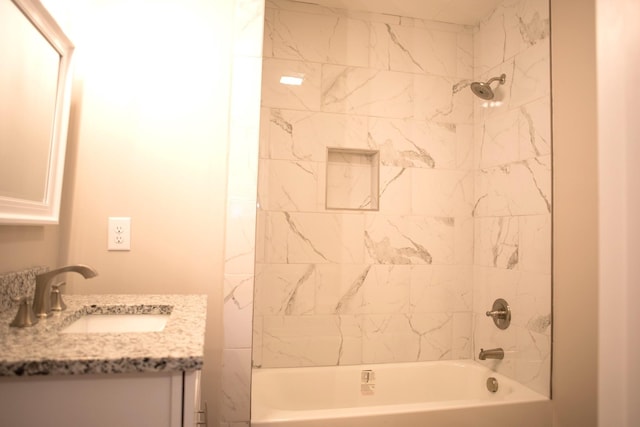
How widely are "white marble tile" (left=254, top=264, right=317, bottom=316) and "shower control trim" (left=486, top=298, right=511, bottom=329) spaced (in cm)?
104

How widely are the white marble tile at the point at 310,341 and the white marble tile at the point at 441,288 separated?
1.46ft

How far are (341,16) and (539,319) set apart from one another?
6.69 feet

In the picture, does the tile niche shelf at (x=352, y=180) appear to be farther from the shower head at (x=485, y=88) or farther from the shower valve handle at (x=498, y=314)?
the shower valve handle at (x=498, y=314)

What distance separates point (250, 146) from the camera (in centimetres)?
140

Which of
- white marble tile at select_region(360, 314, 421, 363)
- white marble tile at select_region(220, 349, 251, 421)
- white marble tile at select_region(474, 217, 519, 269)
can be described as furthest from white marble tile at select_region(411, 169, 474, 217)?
white marble tile at select_region(220, 349, 251, 421)

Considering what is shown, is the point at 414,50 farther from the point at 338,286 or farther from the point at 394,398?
the point at 394,398

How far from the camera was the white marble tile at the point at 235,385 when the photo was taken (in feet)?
4.47

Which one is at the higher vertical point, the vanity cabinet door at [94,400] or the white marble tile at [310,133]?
the white marble tile at [310,133]

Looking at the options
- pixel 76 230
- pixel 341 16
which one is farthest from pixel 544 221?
pixel 76 230

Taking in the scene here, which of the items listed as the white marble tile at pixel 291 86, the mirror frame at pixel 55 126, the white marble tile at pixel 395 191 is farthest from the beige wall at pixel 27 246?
the white marble tile at pixel 395 191

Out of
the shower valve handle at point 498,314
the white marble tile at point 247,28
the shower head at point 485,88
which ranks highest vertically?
the shower head at point 485,88

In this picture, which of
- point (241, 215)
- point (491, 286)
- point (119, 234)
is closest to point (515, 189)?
point (491, 286)

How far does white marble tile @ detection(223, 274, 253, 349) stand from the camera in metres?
1.36

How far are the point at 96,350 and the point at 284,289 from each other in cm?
142
